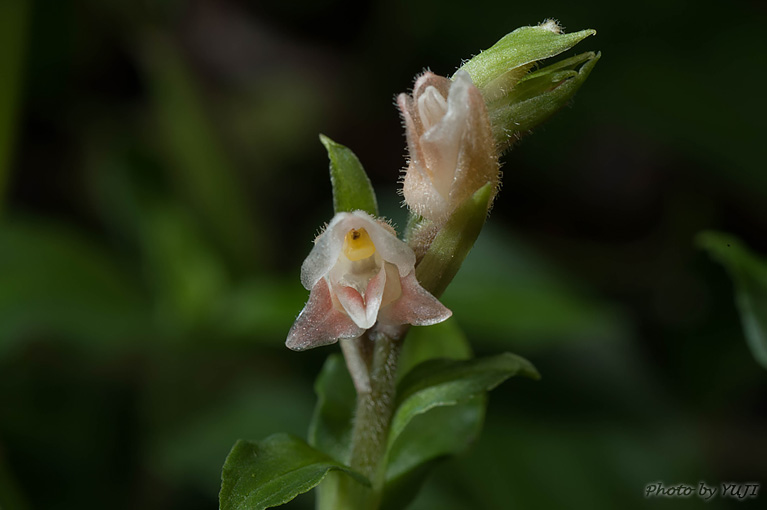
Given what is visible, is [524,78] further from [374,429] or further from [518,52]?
[374,429]

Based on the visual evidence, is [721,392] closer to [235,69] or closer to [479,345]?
[479,345]

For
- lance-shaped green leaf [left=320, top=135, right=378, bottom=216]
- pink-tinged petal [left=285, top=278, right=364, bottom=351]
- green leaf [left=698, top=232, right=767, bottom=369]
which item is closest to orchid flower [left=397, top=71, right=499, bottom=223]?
lance-shaped green leaf [left=320, top=135, right=378, bottom=216]

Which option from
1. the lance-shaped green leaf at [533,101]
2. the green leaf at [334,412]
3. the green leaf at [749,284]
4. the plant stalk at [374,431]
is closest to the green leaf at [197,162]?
the green leaf at [334,412]

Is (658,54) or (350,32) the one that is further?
(350,32)

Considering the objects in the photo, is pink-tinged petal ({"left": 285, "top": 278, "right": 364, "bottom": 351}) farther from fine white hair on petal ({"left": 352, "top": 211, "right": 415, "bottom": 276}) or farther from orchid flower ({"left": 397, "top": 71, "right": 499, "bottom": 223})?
orchid flower ({"left": 397, "top": 71, "right": 499, "bottom": 223})

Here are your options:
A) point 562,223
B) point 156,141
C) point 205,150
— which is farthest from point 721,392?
point 156,141
